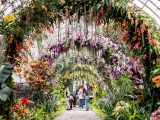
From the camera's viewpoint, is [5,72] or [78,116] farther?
[78,116]

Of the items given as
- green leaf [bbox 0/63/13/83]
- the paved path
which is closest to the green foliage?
the paved path

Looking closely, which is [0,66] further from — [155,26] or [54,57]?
[54,57]

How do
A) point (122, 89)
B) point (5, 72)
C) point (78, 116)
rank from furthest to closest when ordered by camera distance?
point (78, 116) → point (122, 89) → point (5, 72)

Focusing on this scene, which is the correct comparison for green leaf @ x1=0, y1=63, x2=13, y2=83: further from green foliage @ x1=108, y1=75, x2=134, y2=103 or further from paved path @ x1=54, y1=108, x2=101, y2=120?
paved path @ x1=54, y1=108, x2=101, y2=120

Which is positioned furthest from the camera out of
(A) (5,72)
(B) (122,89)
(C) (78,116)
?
(C) (78,116)

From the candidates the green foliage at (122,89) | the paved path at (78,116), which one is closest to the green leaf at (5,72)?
the green foliage at (122,89)

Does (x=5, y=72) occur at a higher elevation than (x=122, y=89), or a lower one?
lower

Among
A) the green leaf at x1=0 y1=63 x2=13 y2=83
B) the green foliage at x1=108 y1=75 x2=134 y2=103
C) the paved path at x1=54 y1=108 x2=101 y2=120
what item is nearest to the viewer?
the green leaf at x1=0 y1=63 x2=13 y2=83

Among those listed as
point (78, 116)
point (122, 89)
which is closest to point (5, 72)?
point (122, 89)

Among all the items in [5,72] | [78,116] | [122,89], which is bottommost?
[78,116]

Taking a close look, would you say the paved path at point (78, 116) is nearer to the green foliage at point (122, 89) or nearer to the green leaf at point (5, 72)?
the green foliage at point (122, 89)

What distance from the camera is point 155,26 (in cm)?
815

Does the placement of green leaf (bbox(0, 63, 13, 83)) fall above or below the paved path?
above

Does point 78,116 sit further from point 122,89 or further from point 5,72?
point 5,72
